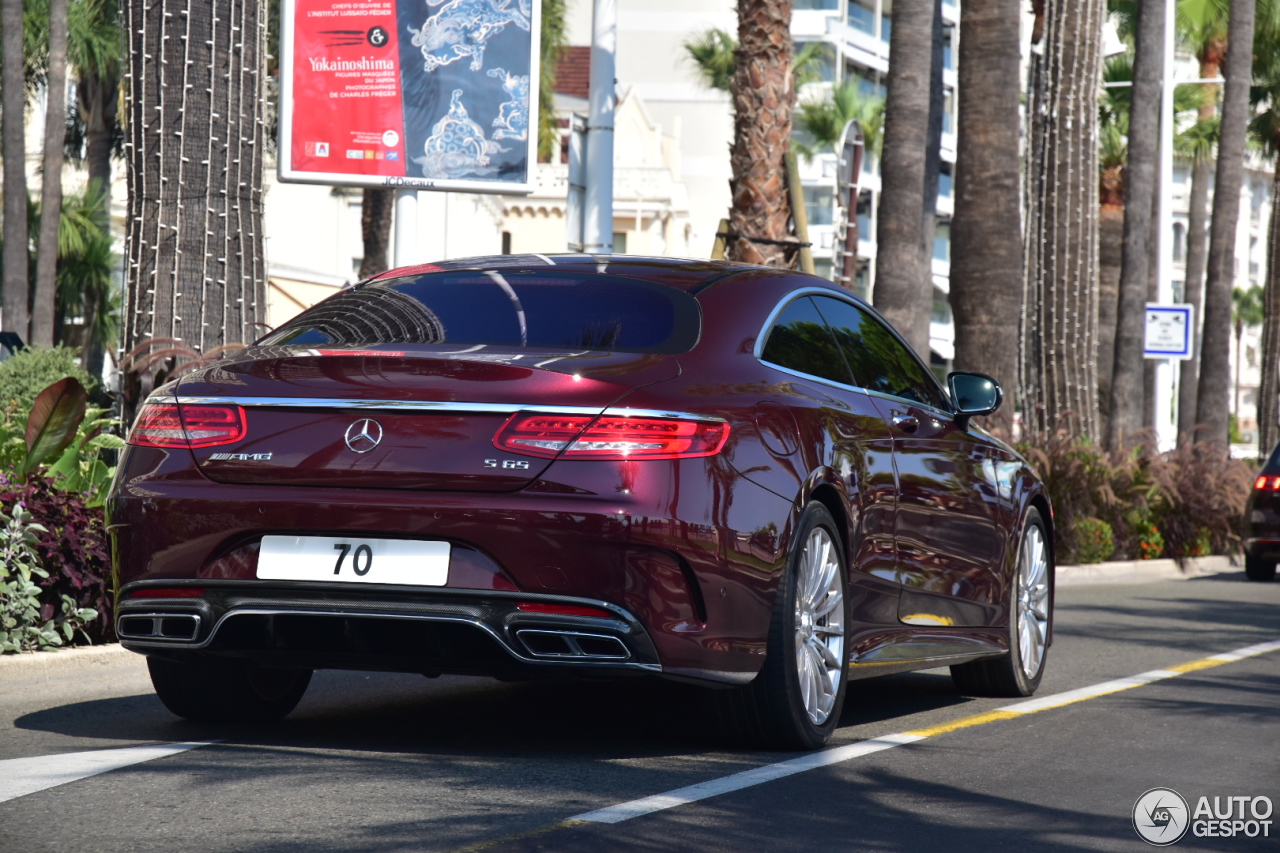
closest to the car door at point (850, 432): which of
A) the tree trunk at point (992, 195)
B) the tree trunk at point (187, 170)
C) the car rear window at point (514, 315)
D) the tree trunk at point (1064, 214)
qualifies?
the car rear window at point (514, 315)

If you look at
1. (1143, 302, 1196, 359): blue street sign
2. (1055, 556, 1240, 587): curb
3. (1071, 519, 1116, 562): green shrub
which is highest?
(1143, 302, 1196, 359): blue street sign

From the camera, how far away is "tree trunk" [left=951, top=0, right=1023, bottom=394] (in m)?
18.2

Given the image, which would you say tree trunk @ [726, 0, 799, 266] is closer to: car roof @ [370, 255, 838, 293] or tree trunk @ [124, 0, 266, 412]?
tree trunk @ [124, 0, 266, 412]

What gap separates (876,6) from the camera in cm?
6931

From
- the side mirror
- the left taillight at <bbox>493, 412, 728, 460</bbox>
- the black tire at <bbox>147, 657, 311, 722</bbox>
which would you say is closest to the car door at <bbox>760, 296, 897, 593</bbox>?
the left taillight at <bbox>493, 412, 728, 460</bbox>

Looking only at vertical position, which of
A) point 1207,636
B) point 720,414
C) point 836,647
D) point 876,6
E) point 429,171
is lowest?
point 1207,636

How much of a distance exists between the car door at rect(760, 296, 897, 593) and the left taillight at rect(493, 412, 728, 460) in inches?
31.4

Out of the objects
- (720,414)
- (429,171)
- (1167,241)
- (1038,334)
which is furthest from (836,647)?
(1167,241)

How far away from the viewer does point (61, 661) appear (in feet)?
24.6

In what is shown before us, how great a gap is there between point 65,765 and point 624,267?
Result: 239cm

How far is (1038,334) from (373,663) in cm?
1597

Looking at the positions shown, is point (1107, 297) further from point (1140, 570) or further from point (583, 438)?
point (583, 438)

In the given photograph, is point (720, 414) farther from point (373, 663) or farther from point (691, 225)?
point (691, 225)

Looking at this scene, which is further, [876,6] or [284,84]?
[876,6]
